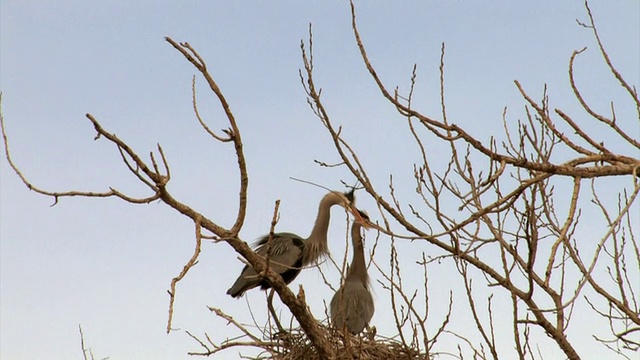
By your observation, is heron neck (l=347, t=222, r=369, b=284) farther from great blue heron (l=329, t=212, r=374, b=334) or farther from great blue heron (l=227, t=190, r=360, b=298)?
great blue heron (l=227, t=190, r=360, b=298)

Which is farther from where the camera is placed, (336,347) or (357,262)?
(357,262)

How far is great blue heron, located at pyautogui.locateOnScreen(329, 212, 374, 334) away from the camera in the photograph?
8180 millimetres

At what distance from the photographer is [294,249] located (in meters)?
9.30

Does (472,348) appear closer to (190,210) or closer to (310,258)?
(190,210)

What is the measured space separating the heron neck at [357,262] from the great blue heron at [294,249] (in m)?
0.34

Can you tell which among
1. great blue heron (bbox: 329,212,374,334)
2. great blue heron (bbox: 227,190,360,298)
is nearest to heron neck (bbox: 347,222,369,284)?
great blue heron (bbox: 329,212,374,334)

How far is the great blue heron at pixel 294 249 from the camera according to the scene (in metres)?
8.97

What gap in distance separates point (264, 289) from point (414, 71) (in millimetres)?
4245

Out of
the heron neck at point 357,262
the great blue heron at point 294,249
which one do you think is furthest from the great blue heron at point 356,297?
the great blue heron at point 294,249

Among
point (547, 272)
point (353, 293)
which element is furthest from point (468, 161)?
point (353, 293)

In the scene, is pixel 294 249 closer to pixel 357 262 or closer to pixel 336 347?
pixel 357 262

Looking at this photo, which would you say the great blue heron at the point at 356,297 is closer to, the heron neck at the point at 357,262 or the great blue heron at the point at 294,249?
the heron neck at the point at 357,262

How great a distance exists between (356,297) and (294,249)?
1.16 meters

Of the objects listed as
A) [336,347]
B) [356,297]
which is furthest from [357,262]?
[336,347]
